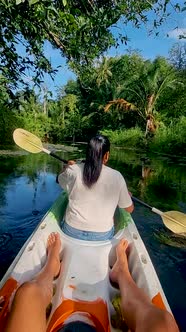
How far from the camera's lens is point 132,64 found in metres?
28.3

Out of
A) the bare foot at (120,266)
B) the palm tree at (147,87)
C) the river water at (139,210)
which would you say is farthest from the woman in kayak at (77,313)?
the palm tree at (147,87)

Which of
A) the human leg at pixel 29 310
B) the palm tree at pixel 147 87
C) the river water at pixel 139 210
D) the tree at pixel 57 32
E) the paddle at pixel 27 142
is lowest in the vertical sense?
the river water at pixel 139 210

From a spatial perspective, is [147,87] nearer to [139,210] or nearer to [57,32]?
[139,210]

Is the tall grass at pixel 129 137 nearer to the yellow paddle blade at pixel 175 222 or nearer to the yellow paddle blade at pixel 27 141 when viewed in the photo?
the yellow paddle blade at pixel 27 141

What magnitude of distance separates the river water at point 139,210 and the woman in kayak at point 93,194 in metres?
1.03

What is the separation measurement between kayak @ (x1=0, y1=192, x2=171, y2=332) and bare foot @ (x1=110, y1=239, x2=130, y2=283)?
0.05m

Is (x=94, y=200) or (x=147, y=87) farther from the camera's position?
(x=147, y=87)

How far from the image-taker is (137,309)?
180 centimetres

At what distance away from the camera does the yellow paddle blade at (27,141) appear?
4.41m

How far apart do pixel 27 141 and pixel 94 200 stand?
2.14 m

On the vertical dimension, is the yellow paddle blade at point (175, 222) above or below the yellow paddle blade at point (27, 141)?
below

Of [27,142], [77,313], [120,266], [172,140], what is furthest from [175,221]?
[172,140]

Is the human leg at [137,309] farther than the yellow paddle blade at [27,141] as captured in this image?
No

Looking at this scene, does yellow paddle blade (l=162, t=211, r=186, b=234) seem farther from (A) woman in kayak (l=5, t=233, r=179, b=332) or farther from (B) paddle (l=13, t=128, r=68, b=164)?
(B) paddle (l=13, t=128, r=68, b=164)
